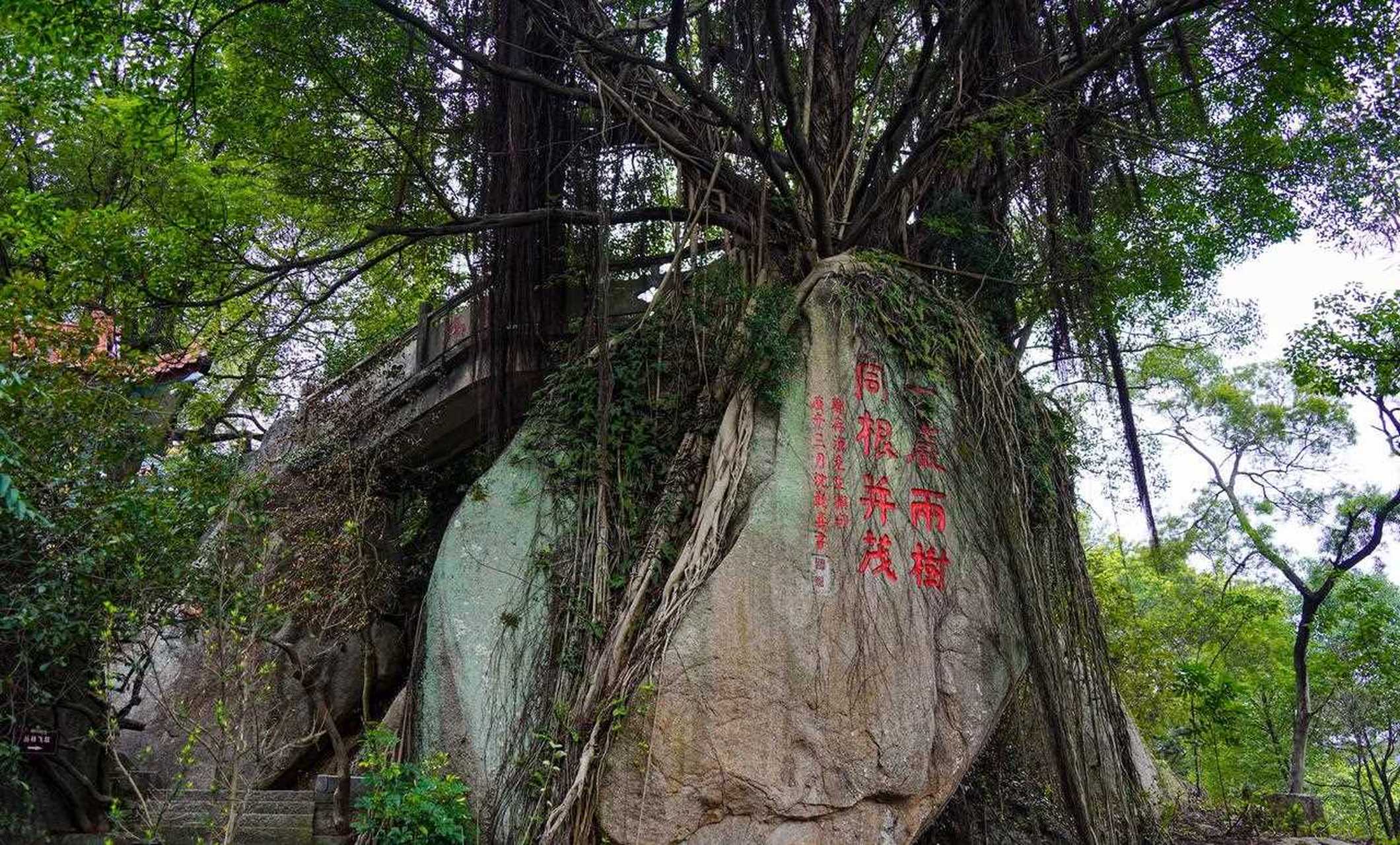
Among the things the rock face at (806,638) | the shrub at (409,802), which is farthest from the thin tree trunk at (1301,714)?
the shrub at (409,802)

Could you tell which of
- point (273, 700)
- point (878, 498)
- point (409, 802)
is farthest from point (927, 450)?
point (273, 700)

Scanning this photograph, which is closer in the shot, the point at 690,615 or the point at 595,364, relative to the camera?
the point at 690,615

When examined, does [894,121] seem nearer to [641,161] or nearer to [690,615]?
[641,161]

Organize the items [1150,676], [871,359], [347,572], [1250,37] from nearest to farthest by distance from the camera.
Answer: [871,359]
[347,572]
[1250,37]
[1150,676]

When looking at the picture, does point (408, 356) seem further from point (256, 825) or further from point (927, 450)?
point (927, 450)

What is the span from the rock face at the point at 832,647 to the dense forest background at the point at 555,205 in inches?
21.2

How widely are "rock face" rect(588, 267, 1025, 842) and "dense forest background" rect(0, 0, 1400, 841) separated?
1.77ft

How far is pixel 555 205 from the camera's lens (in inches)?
222

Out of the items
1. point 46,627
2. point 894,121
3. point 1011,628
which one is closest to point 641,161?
point 894,121

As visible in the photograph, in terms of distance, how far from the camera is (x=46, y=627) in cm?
409

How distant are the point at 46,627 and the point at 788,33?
176 inches

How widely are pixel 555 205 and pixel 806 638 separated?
2826mm

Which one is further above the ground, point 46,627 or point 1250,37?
point 1250,37

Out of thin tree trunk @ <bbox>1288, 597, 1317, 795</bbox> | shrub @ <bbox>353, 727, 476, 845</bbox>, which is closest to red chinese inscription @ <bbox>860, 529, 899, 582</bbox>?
shrub @ <bbox>353, 727, 476, 845</bbox>
